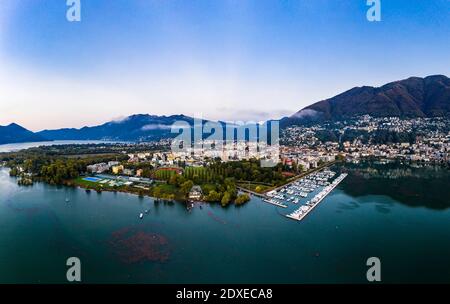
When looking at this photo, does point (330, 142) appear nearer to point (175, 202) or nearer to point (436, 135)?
point (436, 135)

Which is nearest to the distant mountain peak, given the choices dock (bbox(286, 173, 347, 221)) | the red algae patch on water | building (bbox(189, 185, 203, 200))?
dock (bbox(286, 173, 347, 221))

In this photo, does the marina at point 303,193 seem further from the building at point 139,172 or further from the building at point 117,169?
the building at point 117,169

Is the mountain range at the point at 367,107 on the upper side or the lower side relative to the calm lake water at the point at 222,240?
upper

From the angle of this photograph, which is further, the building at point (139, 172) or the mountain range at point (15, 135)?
the mountain range at point (15, 135)

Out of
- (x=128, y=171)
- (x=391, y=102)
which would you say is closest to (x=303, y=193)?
(x=128, y=171)

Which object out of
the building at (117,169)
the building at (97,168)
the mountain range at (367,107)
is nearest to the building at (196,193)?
the building at (117,169)

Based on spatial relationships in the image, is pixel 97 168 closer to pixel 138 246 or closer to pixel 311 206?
pixel 138 246
